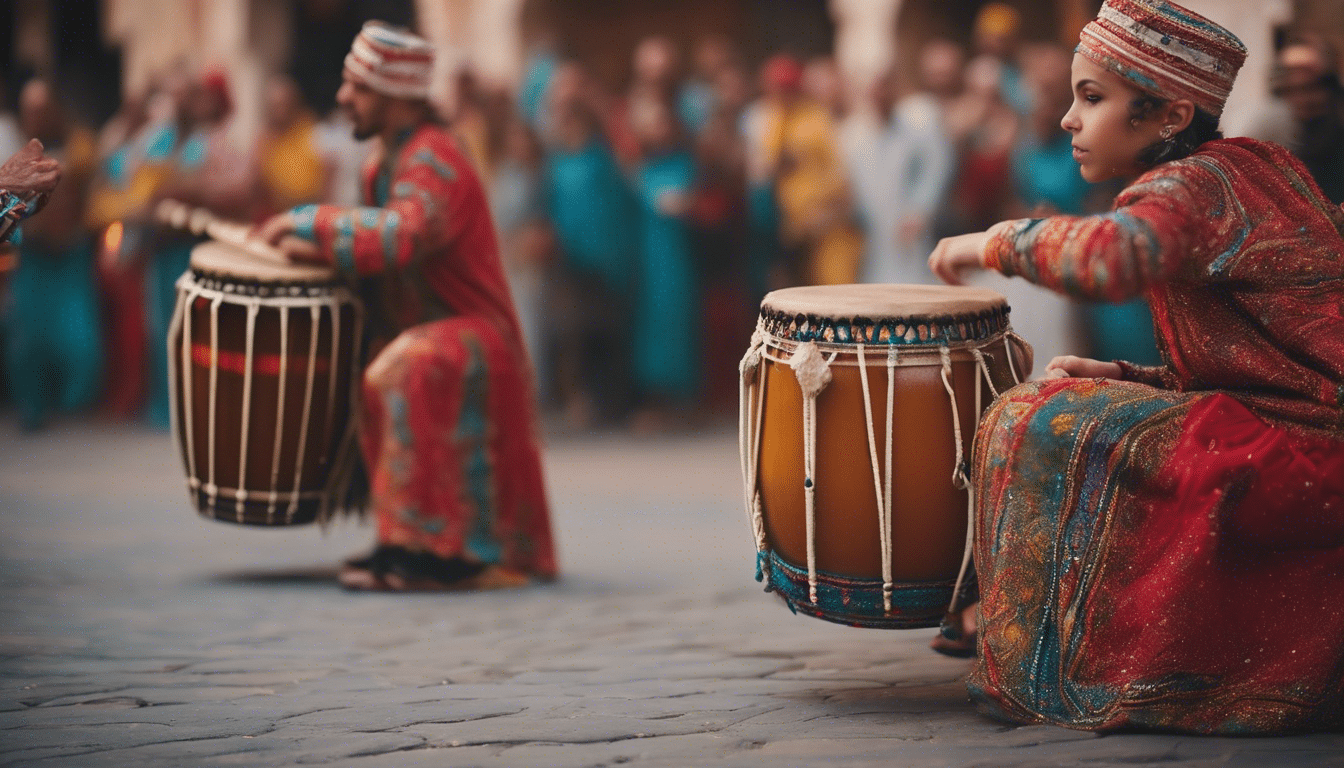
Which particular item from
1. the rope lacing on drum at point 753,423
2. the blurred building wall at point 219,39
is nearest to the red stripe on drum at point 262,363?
the rope lacing on drum at point 753,423

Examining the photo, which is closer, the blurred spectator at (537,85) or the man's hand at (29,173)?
the man's hand at (29,173)

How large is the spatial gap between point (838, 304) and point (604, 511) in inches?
139

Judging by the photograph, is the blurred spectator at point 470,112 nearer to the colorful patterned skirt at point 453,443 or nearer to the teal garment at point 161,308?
the teal garment at point 161,308

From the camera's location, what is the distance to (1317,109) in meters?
6.11

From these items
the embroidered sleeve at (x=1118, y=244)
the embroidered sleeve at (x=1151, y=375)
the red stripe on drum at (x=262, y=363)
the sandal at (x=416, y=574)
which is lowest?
the sandal at (x=416, y=574)

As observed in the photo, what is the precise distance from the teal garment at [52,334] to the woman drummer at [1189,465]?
7.56 meters

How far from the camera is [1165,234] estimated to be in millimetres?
3250

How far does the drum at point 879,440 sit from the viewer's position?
3.67 m

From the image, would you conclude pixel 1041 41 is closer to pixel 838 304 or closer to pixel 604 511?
pixel 604 511

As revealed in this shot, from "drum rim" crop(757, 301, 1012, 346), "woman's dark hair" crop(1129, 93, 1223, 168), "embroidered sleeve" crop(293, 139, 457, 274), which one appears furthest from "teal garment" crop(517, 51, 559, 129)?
"woman's dark hair" crop(1129, 93, 1223, 168)

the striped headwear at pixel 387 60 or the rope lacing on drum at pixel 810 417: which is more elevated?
the striped headwear at pixel 387 60

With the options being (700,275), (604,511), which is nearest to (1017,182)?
(700,275)

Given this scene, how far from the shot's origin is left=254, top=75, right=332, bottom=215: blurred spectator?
10.8 metres

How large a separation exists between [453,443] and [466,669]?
1212 mm
